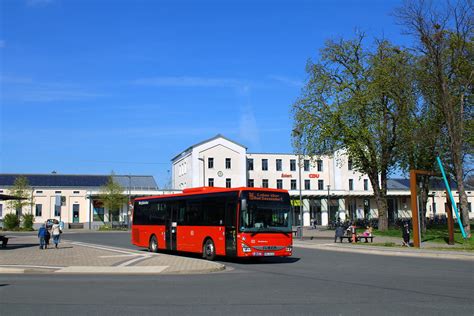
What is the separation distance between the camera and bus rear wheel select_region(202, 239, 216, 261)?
2203cm

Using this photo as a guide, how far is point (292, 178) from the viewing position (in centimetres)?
8344

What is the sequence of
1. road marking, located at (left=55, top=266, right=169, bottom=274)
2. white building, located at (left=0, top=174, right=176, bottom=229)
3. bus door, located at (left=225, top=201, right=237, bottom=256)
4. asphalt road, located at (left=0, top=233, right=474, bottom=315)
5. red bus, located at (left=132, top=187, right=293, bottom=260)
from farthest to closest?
white building, located at (left=0, top=174, right=176, bottom=229), bus door, located at (left=225, top=201, right=237, bottom=256), red bus, located at (left=132, top=187, right=293, bottom=260), road marking, located at (left=55, top=266, right=169, bottom=274), asphalt road, located at (left=0, top=233, right=474, bottom=315)

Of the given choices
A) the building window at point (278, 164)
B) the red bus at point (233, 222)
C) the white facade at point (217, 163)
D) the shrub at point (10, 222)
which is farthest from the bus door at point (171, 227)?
the building window at point (278, 164)

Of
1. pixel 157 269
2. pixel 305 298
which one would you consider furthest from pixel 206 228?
pixel 305 298

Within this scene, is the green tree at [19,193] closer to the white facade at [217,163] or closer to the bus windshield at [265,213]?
the white facade at [217,163]

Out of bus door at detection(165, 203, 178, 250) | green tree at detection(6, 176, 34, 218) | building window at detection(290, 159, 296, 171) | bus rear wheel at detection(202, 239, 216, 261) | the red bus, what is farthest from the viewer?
building window at detection(290, 159, 296, 171)

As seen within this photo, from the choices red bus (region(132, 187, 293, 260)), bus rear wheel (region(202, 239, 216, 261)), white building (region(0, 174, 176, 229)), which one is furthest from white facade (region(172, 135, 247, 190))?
bus rear wheel (region(202, 239, 216, 261))

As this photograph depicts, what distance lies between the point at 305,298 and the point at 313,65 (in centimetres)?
4016

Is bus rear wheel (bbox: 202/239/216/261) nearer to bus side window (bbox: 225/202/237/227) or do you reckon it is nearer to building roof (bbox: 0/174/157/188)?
bus side window (bbox: 225/202/237/227)

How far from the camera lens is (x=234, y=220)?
20719 mm

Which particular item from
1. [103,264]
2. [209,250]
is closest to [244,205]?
[209,250]

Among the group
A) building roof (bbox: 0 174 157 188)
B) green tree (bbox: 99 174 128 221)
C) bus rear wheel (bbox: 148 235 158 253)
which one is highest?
building roof (bbox: 0 174 157 188)

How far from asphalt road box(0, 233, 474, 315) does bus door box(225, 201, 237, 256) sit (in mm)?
2251

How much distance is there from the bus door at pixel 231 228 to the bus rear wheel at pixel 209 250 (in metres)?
1.17
